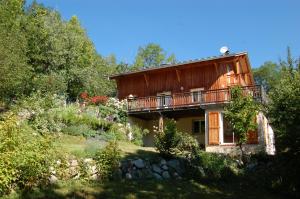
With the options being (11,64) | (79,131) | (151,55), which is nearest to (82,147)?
(79,131)

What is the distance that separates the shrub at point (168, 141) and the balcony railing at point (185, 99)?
24.4ft

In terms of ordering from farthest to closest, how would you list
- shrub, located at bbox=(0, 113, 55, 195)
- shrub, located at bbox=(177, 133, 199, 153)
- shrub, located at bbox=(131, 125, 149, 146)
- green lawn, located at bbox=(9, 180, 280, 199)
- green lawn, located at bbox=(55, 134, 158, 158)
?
shrub, located at bbox=(131, 125, 149, 146) → shrub, located at bbox=(177, 133, 199, 153) → green lawn, located at bbox=(55, 134, 158, 158) → green lawn, located at bbox=(9, 180, 280, 199) → shrub, located at bbox=(0, 113, 55, 195)

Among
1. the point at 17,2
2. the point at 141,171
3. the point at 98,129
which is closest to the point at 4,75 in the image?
the point at 98,129

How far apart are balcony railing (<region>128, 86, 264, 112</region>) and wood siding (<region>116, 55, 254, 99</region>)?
1.93ft

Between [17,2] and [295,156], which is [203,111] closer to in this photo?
[295,156]

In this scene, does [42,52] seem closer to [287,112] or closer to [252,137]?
[252,137]

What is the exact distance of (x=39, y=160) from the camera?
12148mm

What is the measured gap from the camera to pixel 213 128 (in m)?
24.6

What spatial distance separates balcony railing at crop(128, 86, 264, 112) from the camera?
2405cm

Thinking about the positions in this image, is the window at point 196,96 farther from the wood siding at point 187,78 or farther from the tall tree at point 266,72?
the tall tree at point 266,72

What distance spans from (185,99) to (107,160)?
13.0 meters

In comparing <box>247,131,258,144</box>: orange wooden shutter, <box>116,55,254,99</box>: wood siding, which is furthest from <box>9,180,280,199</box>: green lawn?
<box>116,55,254,99</box>: wood siding

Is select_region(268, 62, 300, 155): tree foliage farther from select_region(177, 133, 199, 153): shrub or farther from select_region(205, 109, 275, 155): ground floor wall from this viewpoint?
select_region(205, 109, 275, 155): ground floor wall

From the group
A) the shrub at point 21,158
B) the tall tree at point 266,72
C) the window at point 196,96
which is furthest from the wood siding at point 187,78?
the tall tree at point 266,72
